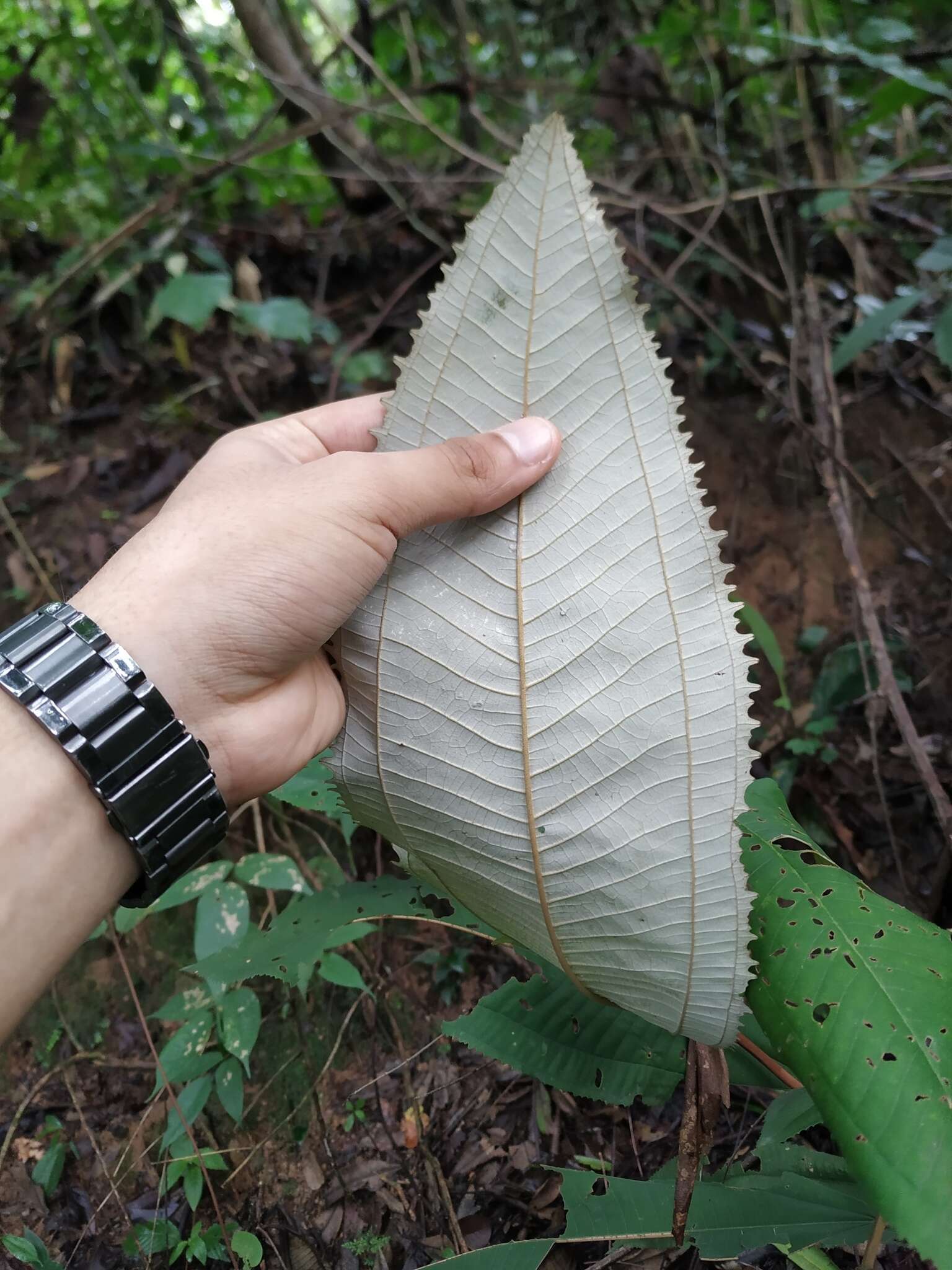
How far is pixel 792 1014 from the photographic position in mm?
757

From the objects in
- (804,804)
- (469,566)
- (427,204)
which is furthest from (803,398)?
(469,566)

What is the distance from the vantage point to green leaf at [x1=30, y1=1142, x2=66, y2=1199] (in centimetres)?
147

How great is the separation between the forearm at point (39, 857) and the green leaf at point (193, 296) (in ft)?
5.58

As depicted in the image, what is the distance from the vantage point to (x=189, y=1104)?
1.41 m

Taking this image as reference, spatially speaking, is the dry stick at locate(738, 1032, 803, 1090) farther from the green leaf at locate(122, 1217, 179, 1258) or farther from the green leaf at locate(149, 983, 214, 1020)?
the green leaf at locate(122, 1217, 179, 1258)

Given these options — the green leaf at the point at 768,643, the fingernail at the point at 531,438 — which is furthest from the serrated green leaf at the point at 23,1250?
the green leaf at the point at 768,643

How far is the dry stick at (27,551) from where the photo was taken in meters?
2.22

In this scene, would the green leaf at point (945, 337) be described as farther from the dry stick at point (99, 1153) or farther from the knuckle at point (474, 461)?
the dry stick at point (99, 1153)

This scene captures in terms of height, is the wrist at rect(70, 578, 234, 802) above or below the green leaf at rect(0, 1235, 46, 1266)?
above

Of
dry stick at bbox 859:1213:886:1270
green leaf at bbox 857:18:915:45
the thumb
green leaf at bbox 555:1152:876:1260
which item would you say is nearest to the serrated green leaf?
green leaf at bbox 555:1152:876:1260

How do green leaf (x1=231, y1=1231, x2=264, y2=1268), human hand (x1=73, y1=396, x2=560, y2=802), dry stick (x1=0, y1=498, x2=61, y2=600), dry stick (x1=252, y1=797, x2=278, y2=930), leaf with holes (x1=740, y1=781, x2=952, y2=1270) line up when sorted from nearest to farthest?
leaf with holes (x1=740, y1=781, x2=952, y2=1270) < human hand (x1=73, y1=396, x2=560, y2=802) < green leaf (x1=231, y1=1231, x2=264, y2=1268) < dry stick (x1=252, y1=797, x2=278, y2=930) < dry stick (x1=0, y1=498, x2=61, y2=600)

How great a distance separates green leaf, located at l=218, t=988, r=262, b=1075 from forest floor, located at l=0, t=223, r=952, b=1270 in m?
0.21

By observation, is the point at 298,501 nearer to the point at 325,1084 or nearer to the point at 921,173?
the point at 325,1084

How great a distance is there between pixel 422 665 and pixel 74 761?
42 cm
